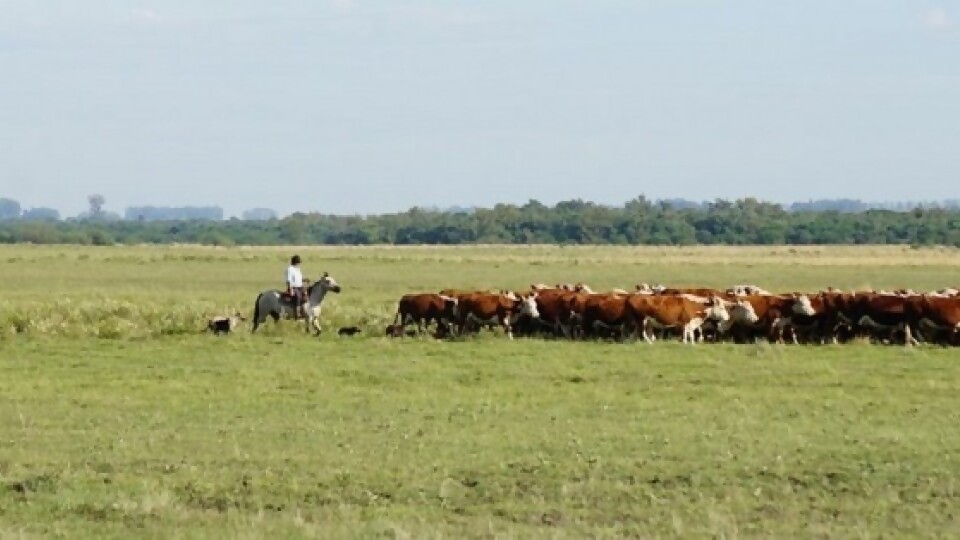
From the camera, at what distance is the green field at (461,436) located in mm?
10992

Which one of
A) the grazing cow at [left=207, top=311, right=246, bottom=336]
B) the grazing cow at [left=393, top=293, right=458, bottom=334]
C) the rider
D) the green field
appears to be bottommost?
the green field

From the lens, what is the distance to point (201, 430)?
49.8ft

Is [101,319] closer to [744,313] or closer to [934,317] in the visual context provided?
[744,313]

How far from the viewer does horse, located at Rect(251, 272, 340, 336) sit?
90.2ft

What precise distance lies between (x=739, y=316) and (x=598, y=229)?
102 m

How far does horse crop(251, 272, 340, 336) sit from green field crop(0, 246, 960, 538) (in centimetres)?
38

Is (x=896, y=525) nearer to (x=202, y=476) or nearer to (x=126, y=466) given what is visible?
(x=202, y=476)

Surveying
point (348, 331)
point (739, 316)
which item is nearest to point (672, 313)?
point (739, 316)

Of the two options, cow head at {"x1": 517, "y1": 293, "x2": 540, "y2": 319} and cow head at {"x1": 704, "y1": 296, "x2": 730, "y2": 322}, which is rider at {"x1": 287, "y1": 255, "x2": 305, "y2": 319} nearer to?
cow head at {"x1": 517, "y1": 293, "x2": 540, "y2": 319}

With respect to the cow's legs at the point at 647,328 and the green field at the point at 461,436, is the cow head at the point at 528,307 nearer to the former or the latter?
the green field at the point at 461,436

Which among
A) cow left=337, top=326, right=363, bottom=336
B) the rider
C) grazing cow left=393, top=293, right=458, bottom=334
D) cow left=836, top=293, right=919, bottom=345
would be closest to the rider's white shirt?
the rider

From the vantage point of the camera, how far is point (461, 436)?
14.7m

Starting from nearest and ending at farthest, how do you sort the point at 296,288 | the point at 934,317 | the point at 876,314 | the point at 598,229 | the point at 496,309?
1. the point at 934,317
2. the point at 876,314
3. the point at 496,309
4. the point at 296,288
5. the point at 598,229

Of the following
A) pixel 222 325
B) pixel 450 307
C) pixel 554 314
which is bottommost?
pixel 222 325
